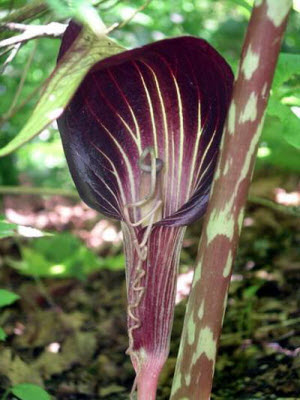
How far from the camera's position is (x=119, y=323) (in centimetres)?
191

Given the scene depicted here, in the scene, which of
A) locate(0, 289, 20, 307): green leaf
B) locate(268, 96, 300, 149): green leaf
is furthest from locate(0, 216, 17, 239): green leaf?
locate(268, 96, 300, 149): green leaf

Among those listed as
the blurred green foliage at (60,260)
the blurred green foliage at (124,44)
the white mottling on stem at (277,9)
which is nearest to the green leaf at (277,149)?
the blurred green foliage at (124,44)

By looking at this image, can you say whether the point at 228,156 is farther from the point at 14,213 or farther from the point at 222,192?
the point at 14,213

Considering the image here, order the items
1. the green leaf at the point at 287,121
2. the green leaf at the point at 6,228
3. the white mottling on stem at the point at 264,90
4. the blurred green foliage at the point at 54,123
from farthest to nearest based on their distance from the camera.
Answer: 1. the blurred green foliage at the point at 54,123
2. the green leaf at the point at 287,121
3. the green leaf at the point at 6,228
4. the white mottling on stem at the point at 264,90

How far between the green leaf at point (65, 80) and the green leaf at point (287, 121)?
0.37 meters

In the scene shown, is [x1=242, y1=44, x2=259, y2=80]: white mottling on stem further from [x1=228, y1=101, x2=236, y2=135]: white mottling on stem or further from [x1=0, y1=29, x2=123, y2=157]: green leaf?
[x1=0, y1=29, x2=123, y2=157]: green leaf

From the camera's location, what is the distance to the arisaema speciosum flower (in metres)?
0.92

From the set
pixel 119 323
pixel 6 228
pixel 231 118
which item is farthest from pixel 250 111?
pixel 119 323

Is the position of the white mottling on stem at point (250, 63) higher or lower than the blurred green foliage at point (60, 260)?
higher

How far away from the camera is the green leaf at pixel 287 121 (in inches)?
42.1

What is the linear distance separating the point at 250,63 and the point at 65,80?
0.24 meters

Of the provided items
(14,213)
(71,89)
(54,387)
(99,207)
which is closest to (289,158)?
(14,213)

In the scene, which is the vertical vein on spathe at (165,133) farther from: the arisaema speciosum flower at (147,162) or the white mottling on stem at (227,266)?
the white mottling on stem at (227,266)

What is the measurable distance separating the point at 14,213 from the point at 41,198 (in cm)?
48
